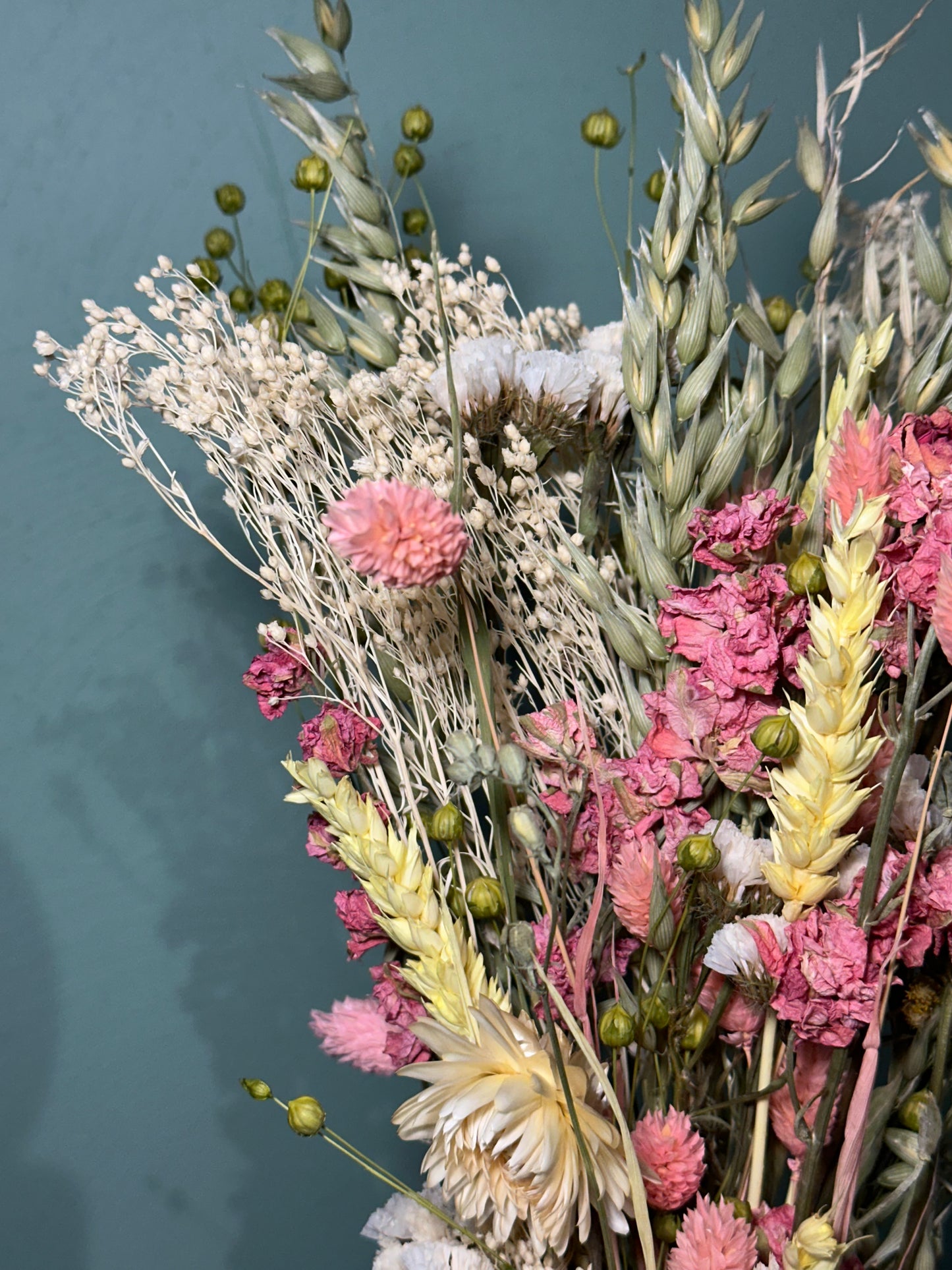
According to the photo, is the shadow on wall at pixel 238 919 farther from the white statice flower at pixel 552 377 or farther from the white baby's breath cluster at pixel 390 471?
the white statice flower at pixel 552 377

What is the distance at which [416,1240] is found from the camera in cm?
72

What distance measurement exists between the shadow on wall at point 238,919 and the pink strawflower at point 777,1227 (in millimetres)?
497

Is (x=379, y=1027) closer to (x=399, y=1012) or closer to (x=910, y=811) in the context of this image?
(x=399, y=1012)

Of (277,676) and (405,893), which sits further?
(277,676)

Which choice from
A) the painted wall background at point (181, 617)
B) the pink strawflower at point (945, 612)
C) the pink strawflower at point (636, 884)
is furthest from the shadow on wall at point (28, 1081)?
the pink strawflower at point (945, 612)

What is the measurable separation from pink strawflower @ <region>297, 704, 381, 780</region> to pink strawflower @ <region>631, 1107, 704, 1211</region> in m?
0.26

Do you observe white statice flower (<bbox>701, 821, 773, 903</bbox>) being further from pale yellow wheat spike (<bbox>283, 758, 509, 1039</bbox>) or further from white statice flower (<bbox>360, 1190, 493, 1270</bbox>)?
white statice flower (<bbox>360, 1190, 493, 1270</bbox>)

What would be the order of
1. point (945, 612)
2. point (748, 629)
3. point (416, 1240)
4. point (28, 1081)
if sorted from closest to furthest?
point (945, 612) → point (748, 629) → point (416, 1240) → point (28, 1081)

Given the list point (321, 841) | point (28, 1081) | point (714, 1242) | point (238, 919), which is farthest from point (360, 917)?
point (28, 1081)

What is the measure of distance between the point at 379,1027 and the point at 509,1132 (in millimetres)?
219

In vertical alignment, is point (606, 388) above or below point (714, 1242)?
above

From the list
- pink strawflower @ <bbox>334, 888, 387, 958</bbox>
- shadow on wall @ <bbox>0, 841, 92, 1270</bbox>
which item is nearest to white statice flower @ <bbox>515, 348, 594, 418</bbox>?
pink strawflower @ <bbox>334, 888, 387, 958</bbox>

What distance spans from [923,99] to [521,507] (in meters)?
0.67

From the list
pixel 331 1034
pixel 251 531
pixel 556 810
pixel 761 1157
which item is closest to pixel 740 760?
pixel 556 810
